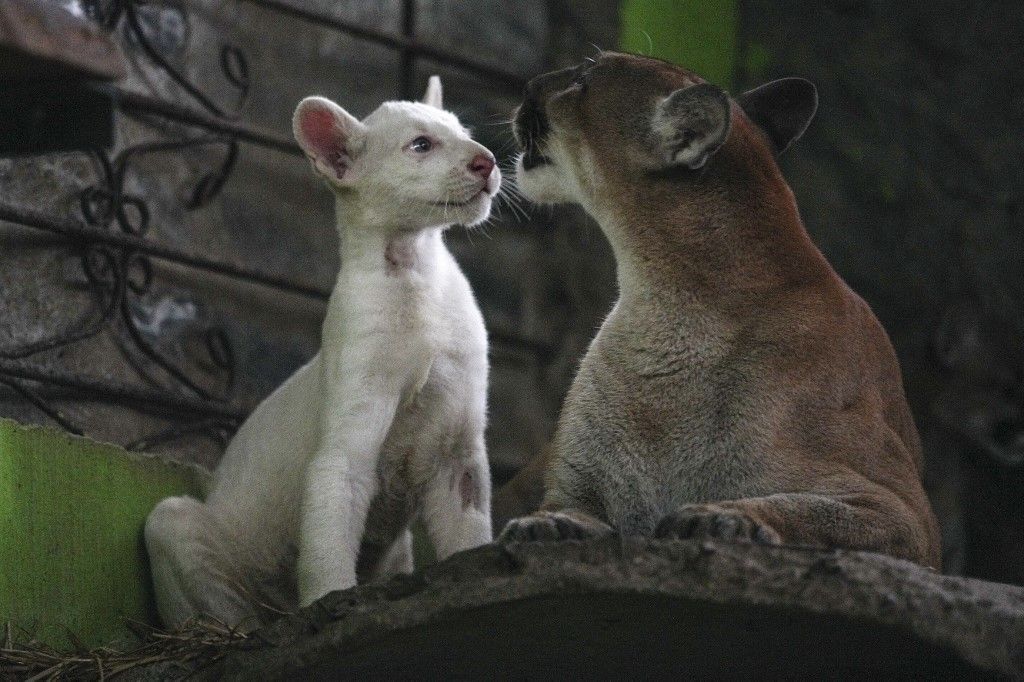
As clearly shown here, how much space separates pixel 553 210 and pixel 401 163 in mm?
2002

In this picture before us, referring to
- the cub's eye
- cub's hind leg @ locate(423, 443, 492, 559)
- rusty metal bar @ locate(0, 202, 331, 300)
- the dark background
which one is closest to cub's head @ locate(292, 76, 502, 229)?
the cub's eye

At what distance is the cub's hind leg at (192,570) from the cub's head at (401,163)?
3.35ft

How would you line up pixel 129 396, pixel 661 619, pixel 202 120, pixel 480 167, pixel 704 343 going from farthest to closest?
pixel 202 120 → pixel 129 396 → pixel 480 167 → pixel 704 343 → pixel 661 619

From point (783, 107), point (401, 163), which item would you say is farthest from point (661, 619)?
point (401, 163)

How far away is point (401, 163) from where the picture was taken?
4559mm

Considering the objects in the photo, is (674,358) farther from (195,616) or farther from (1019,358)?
(1019,358)

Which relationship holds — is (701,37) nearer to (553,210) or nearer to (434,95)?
(553,210)

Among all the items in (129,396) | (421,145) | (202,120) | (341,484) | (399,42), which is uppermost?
(399,42)

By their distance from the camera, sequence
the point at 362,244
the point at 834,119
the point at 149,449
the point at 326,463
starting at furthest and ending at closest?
the point at 834,119 < the point at 149,449 < the point at 362,244 < the point at 326,463

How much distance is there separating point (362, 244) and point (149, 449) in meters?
1.32

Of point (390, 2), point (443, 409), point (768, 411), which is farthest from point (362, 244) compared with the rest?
point (390, 2)

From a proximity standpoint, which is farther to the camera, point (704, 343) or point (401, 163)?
point (401, 163)

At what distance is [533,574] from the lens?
2.88m

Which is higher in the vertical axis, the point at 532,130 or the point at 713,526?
the point at 532,130
